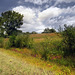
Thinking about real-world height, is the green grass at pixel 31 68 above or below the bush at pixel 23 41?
below

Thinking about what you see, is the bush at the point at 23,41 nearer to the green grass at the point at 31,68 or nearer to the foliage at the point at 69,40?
the green grass at the point at 31,68

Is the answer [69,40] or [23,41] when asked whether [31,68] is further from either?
[23,41]

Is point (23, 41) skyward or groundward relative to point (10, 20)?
groundward

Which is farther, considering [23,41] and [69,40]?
[23,41]

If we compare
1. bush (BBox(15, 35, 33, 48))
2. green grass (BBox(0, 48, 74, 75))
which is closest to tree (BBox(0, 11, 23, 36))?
bush (BBox(15, 35, 33, 48))

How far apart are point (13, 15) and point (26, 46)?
20.8 metres

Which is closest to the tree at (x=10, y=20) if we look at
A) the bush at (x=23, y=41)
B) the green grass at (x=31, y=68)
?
the bush at (x=23, y=41)

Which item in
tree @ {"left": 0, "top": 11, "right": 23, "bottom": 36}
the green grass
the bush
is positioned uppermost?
tree @ {"left": 0, "top": 11, "right": 23, "bottom": 36}

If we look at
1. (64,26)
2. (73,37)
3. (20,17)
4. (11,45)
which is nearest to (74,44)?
(73,37)

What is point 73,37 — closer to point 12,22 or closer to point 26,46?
point 26,46

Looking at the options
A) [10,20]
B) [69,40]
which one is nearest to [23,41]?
[69,40]

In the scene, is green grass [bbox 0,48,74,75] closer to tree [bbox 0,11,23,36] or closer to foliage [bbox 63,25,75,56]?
foliage [bbox 63,25,75,56]

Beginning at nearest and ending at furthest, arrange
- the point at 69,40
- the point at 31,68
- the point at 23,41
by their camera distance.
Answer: the point at 31,68 < the point at 69,40 < the point at 23,41

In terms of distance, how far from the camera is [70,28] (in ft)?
14.8
